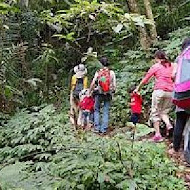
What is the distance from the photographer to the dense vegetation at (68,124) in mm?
4195

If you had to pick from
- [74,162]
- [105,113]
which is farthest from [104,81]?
[74,162]

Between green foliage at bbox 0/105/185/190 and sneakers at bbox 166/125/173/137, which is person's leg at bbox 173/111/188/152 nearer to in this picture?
green foliage at bbox 0/105/185/190

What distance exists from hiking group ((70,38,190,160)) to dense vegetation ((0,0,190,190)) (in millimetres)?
559

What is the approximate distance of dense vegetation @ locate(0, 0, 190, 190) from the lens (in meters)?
4.20

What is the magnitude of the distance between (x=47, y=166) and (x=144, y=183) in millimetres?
1095

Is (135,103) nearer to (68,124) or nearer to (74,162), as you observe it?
(68,124)

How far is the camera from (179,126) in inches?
259

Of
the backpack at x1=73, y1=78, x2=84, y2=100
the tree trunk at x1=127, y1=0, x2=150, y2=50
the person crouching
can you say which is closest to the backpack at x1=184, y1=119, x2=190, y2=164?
the person crouching

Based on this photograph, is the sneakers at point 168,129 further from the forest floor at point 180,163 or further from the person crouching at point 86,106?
the person crouching at point 86,106

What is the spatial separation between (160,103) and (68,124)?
1.81 m

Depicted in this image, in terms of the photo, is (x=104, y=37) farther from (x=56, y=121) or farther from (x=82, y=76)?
(x=56, y=121)

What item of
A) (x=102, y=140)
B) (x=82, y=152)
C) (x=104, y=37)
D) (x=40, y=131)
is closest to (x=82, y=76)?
(x=40, y=131)

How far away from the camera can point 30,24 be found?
13781 mm

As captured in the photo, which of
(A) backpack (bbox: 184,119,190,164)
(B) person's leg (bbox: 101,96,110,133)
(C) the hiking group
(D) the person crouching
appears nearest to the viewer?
(C) the hiking group
